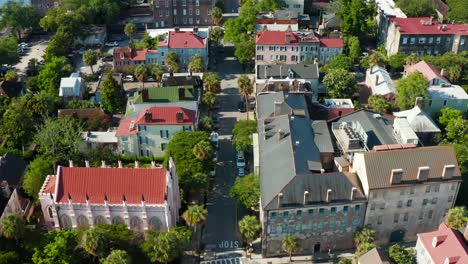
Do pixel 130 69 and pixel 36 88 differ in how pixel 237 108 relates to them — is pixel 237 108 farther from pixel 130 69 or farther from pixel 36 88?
pixel 36 88

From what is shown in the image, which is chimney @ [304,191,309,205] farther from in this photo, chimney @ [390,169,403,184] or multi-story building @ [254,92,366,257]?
chimney @ [390,169,403,184]

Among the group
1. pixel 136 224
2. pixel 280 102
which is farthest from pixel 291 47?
pixel 136 224

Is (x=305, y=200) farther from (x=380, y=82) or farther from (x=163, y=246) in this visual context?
(x=380, y=82)

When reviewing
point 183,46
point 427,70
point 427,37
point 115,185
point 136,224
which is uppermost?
point 427,37

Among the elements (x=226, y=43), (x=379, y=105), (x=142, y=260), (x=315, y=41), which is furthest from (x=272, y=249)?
(x=226, y=43)

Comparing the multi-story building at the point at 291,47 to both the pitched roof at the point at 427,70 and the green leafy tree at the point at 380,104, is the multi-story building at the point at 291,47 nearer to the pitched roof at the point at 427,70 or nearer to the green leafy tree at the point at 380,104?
the pitched roof at the point at 427,70

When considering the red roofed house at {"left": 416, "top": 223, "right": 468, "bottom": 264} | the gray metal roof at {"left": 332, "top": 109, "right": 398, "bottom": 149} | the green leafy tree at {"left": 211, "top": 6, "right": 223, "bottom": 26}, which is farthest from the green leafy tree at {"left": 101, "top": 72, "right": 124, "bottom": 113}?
the red roofed house at {"left": 416, "top": 223, "right": 468, "bottom": 264}
